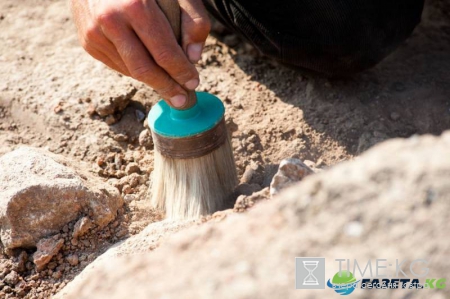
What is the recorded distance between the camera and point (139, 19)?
1.87 meters

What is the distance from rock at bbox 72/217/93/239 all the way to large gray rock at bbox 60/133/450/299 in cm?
74

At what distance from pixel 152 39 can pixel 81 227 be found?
2.10 feet

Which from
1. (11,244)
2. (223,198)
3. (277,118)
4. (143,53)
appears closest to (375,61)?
(277,118)

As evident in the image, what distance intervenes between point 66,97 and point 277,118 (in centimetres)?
94

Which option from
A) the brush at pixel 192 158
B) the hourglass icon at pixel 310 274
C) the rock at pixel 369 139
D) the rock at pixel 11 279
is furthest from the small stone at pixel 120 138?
the hourglass icon at pixel 310 274

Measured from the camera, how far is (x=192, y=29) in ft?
6.29

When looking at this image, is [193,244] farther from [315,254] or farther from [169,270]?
[315,254]

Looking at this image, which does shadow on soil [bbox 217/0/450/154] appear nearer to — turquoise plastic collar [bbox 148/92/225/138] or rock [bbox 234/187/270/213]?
turquoise plastic collar [bbox 148/92/225/138]

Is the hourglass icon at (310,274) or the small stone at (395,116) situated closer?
the hourglass icon at (310,274)

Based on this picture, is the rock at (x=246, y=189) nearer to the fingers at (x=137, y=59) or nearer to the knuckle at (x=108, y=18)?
the fingers at (x=137, y=59)

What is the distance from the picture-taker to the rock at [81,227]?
199 cm

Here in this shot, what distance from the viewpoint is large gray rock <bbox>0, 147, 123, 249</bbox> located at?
197 centimetres

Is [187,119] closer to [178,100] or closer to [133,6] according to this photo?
[178,100]

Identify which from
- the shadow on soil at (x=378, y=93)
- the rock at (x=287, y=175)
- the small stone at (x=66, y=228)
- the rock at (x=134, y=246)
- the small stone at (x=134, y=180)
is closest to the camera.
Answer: the rock at (x=287, y=175)
